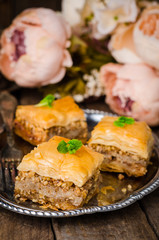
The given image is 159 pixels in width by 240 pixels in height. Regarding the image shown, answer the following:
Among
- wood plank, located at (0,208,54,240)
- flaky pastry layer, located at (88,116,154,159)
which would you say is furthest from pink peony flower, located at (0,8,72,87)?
wood plank, located at (0,208,54,240)

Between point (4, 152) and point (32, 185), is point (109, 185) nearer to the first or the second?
point (32, 185)

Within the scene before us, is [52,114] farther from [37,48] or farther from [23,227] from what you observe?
[23,227]

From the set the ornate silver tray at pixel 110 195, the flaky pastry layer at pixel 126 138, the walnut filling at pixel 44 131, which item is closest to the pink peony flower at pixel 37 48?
the walnut filling at pixel 44 131

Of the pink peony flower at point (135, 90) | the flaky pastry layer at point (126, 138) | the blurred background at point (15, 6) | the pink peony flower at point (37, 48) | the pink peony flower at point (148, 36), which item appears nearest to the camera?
the flaky pastry layer at point (126, 138)

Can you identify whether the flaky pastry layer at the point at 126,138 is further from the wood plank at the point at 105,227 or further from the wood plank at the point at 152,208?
the wood plank at the point at 105,227

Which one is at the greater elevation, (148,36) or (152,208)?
(148,36)

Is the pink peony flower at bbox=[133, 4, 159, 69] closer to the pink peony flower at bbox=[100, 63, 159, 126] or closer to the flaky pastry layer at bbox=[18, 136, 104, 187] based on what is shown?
the pink peony flower at bbox=[100, 63, 159, 126]

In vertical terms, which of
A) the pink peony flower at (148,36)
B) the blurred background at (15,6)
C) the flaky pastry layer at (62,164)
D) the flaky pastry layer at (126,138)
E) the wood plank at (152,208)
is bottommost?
the blurred background at (15,6)

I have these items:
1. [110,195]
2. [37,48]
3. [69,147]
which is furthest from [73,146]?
[37,48]
